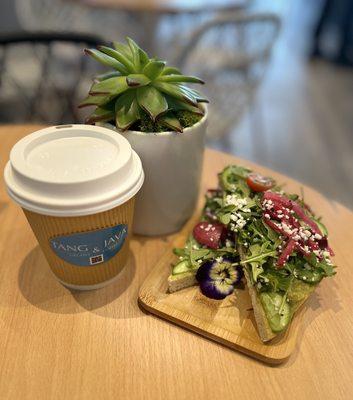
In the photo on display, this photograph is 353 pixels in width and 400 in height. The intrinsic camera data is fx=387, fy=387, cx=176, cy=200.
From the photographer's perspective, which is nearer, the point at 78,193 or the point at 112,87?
the point at 78,193

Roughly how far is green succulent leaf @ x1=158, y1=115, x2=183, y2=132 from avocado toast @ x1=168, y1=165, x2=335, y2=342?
15 centimetres

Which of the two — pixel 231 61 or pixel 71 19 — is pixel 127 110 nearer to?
pixel 231 61

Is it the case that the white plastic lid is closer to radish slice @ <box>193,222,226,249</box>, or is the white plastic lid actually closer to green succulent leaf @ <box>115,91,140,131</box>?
green succulent leaf @ <box>115,91,140,131</box>

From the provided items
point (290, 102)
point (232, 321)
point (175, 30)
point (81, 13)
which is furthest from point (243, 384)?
point (290, 102)

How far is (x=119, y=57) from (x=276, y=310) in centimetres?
46

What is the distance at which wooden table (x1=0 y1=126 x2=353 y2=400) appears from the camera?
0.51 m

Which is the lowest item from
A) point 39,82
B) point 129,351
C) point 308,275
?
point 39,82

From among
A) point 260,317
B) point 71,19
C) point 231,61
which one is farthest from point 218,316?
point 71,19

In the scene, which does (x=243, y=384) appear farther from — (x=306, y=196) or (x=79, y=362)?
(x=306, y=196)

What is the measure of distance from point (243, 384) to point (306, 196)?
46 centimetres

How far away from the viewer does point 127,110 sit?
2.01 feet

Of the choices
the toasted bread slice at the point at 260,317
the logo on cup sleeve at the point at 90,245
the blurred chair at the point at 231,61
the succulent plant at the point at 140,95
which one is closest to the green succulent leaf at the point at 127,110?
the succulent plant at the point at 140,95

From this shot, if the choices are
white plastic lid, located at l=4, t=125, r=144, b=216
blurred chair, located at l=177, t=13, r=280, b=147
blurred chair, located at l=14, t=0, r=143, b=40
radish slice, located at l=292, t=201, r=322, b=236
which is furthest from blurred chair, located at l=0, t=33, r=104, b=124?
radish slice, located at l=292, t=201, r=322, b=236

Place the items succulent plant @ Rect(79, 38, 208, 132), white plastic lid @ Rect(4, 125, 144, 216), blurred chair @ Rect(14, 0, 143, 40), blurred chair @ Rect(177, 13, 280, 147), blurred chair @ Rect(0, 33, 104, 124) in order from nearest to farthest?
white plastic lid @ Rect(4, 125, 144, 216)
succulent plant @ Rect(79, 38, 208, 132)
blurred chair @ Rect(177, 13, 280, 147)
blurred chair @ Rect(0, 33, 104, 124)
blurred chair @ Rect(14, 0, 143, 40)
